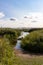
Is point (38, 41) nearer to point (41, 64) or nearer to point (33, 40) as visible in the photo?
point (33, 40)

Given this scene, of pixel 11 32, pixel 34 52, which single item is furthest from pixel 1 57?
pixel 11 32

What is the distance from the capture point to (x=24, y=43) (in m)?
10.3

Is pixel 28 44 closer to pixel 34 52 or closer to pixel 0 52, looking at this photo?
pixel 34 52

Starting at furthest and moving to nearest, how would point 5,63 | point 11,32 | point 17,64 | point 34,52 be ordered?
1. point 11,32
2. point 34,52
3. point 17,64
4. point 5,63

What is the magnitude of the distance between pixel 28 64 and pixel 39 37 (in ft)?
11.1

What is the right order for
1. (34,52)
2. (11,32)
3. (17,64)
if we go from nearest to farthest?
1. (17,64)
2. (34,52)
3. (11,32)

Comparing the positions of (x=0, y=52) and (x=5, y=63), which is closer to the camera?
(x=5, y=63)

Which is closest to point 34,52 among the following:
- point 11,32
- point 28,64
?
point 28,64

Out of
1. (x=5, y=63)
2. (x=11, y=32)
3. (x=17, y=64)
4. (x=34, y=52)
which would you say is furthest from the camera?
(x=11, y=32)

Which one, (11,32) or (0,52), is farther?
(11,32)

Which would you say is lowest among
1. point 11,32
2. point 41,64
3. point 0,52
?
point 41,64

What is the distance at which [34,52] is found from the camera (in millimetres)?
9914

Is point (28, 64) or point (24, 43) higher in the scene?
point (24, 43)

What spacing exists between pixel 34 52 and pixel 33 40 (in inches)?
26.7
